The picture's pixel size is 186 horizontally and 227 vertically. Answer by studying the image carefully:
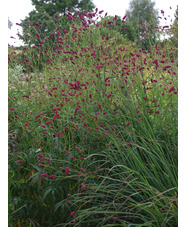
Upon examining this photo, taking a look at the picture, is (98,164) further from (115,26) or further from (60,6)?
(60,6)

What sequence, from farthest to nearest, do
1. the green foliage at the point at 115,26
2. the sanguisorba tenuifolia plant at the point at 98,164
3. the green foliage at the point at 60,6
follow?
1. the green foliage at the point at 60,6
2. the green foliage at the point at 115,26
3. the sanguisorba tenuifolia plant at the point at 98,164

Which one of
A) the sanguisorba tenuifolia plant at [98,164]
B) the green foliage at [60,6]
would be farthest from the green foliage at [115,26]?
the green foliage at [60,6]

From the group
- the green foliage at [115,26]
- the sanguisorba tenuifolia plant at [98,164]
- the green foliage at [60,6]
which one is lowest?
the sanguisorba tenuifolia plant at [98,164]

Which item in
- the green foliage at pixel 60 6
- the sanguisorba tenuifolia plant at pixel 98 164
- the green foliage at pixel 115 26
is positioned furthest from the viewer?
the green foliage at pixel 60 6

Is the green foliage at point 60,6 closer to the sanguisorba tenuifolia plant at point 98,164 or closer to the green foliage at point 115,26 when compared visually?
the green foliage at point 115,26

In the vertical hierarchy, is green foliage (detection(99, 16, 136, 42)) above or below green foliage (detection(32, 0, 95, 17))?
below

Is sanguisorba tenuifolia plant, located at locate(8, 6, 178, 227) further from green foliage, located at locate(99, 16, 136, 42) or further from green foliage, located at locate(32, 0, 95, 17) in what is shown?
green foliage, located at locate(32, 0, 95, 17)

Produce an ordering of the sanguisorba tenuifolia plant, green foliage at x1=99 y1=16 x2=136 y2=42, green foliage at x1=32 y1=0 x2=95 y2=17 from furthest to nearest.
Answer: green foliage at x1=32 y1=0 x2=95 y2=17
green foliage at x1=99 y1=16 x2=136 y2=42
the sanguisorba tenuifolia plant

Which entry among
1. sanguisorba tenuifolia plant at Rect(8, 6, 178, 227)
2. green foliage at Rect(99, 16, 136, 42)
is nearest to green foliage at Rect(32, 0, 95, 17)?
green foliage at Rect(99, 16, 136, 42)

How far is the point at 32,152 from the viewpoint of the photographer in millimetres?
2381

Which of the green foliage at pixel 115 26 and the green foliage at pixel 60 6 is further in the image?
the green foliage at pixel 60 6
